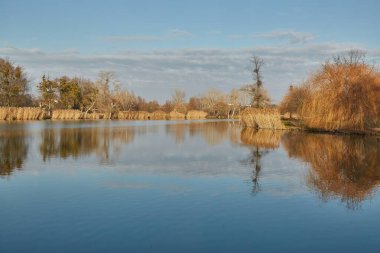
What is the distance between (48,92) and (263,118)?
3262 cm

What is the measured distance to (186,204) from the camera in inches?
319

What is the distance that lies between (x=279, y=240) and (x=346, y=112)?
77.8ft

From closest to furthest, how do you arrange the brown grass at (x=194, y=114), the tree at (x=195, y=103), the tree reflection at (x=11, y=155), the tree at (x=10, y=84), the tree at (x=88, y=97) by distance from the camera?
the tree reflection at (x=11, y=155) → the tree at (x=10, y=84) → the tree at (x=88, y=97) → the brown grass at (x=194, y=114) → the tree at (x=195, y=103)

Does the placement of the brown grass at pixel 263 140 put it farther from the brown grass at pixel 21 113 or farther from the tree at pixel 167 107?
the tree at pixel 167 107

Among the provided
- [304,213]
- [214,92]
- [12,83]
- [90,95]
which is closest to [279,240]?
[304,213]

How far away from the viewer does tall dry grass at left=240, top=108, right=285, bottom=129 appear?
33750 millimetres

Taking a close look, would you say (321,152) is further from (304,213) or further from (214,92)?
(214,92)

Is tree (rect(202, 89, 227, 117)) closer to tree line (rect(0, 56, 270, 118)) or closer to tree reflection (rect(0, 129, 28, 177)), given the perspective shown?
tree line (rect(0, 56, 270, 118))

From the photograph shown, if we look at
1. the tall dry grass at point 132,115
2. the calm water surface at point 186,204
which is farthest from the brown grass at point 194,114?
the calm water surface at point 186,204

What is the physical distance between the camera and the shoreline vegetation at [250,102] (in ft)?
91.3

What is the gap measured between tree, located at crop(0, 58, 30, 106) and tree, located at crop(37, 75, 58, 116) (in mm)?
2608

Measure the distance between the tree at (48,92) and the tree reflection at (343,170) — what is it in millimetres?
42646

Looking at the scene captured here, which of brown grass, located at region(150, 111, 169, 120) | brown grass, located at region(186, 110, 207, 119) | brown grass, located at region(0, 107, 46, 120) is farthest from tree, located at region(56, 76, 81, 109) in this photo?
brown grass, located at region(186, 110, 207, 119)

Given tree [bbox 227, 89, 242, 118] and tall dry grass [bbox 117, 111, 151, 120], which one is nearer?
tall dry grass [bbox 117, 111, 151, 120]
